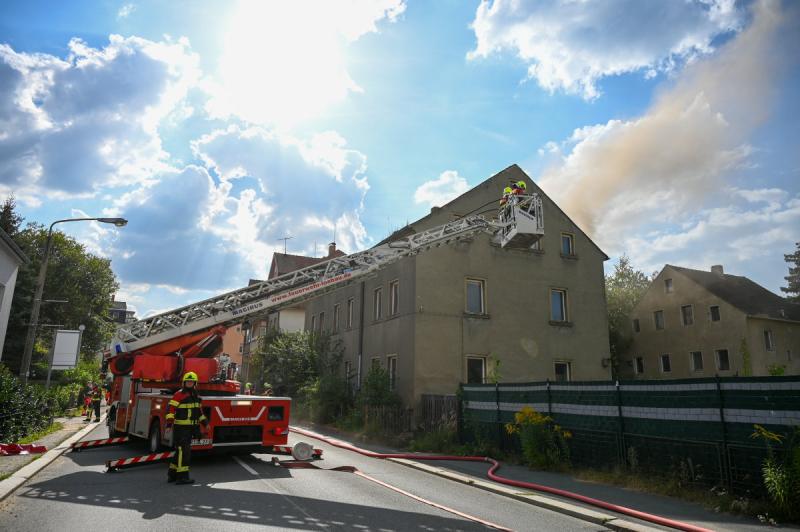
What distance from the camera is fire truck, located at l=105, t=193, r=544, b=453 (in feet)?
34.9

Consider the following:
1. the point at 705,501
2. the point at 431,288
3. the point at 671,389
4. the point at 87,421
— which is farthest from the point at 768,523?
the point at 87,421

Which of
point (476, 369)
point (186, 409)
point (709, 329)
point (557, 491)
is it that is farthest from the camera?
point (709, 329)

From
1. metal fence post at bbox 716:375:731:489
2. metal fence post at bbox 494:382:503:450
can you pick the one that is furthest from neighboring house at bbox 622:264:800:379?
metal fence post at bbox 716:375:731:489

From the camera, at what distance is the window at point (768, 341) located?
2992cm

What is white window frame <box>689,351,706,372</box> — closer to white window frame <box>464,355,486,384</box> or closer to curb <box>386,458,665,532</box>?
white window frame <box>464,355,486,384</box>

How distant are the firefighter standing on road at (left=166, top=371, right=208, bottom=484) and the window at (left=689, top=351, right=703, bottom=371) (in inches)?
1203

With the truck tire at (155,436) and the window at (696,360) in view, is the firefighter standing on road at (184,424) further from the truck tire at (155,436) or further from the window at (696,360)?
the window at (696,360)

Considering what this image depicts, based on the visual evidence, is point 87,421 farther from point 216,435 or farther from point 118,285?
point 118,285

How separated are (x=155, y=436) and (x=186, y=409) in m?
2.91

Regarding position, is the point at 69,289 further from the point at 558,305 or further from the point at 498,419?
the point at 498,419

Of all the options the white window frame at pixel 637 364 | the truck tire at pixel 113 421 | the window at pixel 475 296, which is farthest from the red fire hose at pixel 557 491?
the white window frame at pixel 637 364

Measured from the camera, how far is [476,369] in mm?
20594

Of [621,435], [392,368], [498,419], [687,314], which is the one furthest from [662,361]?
[621,435]

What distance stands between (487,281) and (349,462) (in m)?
11.4
